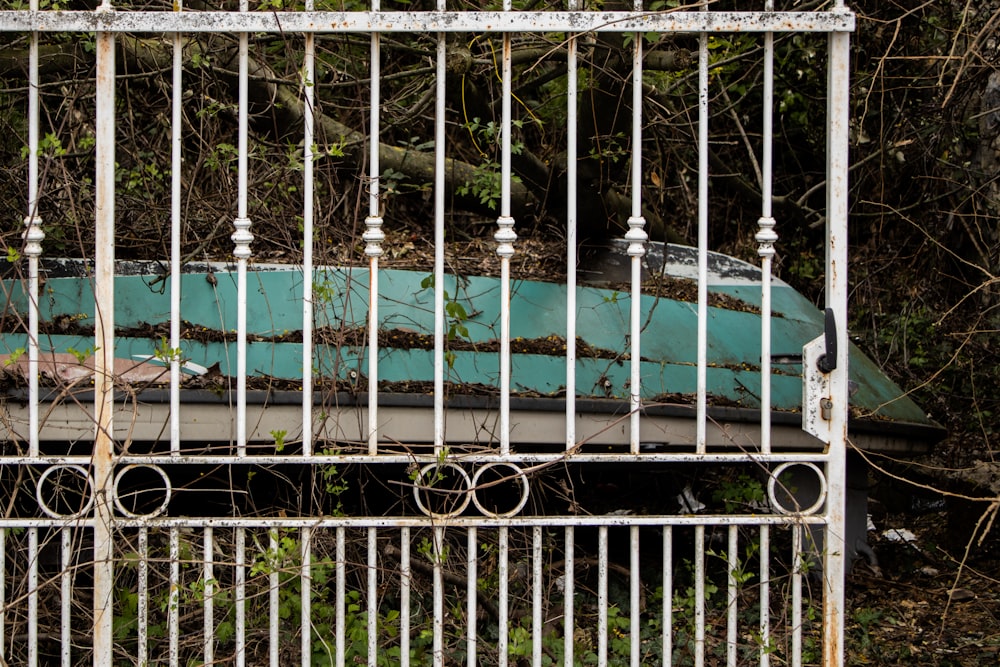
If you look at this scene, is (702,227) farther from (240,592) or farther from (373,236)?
(240,592)

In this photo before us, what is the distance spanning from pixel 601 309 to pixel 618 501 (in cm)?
109

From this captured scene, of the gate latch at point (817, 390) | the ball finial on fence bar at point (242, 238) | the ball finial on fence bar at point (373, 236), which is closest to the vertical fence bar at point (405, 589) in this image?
the ball finial on fence bar at point (373, 236)

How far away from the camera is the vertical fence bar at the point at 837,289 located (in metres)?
2.92

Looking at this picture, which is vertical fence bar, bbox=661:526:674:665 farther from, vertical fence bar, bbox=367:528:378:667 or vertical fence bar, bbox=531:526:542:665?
vertical fence bar, bbox=367:528:378:667

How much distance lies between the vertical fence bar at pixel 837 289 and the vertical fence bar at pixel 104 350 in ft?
6.97

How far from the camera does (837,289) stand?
2943mm

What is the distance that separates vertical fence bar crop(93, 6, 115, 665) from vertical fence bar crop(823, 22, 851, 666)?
6.97ft

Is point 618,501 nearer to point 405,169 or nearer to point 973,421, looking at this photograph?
point 405,169

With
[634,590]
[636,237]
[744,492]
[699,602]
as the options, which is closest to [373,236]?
[636,237]

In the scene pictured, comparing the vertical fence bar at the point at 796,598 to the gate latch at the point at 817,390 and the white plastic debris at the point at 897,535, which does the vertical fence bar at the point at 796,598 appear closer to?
the gate latch at the point at 817,390

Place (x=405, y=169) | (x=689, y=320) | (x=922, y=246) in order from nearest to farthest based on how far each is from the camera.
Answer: (x=689, y=320) → (x=405, y=169) → (x=922, y=246)

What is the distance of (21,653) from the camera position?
3.34 m

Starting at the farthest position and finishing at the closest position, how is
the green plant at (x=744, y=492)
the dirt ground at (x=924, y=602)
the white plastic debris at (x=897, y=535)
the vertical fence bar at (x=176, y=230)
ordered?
the white plastic debris at (x=897, y=535) < the green plant at (x=744, y=492) < the dirt ground at (x=924, y=602) < the vertical fence bar at (x=176, y=230)

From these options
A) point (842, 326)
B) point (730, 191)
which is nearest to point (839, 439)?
point (842, 326)
